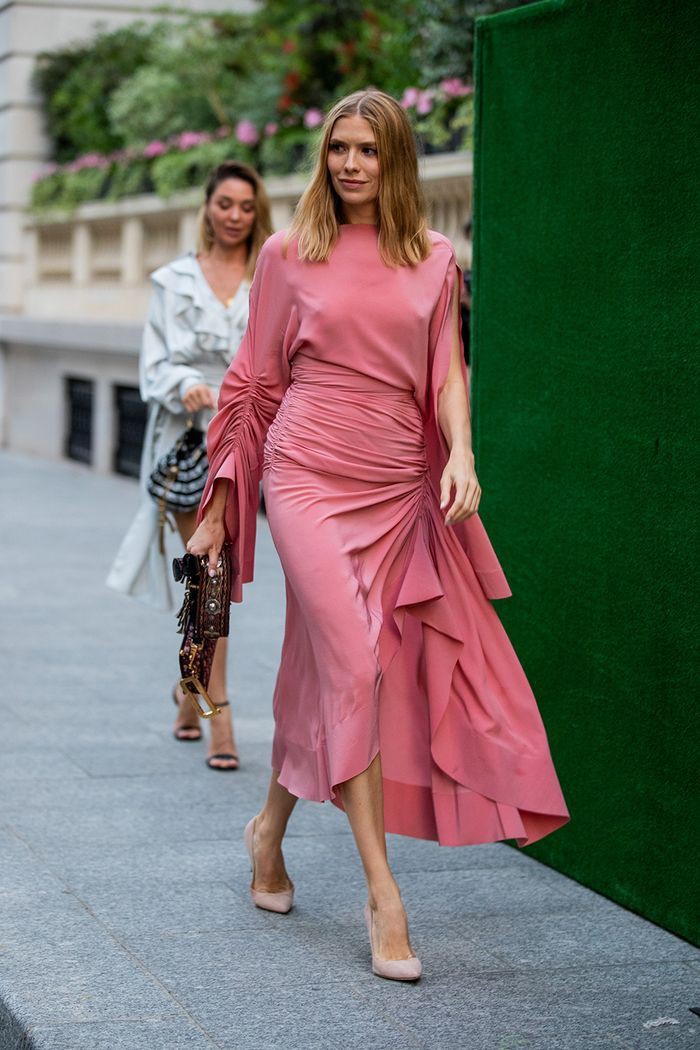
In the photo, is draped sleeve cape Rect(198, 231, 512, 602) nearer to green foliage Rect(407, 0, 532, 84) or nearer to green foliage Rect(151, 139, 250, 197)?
green foliage Rect(407, 0, 532, 84)

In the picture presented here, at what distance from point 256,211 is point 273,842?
2.72 meters

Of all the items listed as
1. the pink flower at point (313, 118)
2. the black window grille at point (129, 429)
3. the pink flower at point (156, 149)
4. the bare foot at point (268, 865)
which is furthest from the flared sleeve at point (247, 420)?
the pink flower at point (156, 149)

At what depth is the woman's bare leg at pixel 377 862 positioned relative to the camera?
4051 mm

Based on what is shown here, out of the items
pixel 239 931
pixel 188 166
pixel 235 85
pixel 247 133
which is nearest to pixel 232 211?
pixel 239 931

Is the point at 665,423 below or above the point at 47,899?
above

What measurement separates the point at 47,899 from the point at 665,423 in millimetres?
2031

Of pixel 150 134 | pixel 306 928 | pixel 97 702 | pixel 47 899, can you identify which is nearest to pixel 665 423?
pixel 306 928

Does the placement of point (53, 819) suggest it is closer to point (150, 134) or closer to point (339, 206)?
point (339, 206)

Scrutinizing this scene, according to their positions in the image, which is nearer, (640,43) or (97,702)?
(640,43)

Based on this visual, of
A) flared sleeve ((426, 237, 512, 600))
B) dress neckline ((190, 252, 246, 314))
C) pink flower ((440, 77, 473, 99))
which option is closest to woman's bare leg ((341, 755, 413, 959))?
flared sleeve ((426, 237, 512, 600))

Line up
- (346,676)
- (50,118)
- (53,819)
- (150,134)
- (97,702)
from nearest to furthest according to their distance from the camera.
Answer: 1. (346,676)
2. (53,819)
3. (97,702)
4. (150,134)
5. (50,118)

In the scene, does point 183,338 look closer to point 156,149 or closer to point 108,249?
point 156,149

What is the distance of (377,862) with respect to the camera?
4.09 m

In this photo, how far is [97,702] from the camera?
707 centimetres
